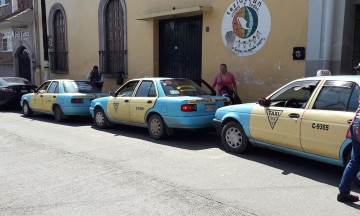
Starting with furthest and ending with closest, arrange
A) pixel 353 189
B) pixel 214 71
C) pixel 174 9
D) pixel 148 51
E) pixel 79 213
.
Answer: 1. pixel 148 51
2. pixel 174 9
3. pixel 214 71
4. pixel 353 189
5. pixel 79 213

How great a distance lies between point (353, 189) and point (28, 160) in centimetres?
513

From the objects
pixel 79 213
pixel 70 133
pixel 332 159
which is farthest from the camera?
pixel 70 133

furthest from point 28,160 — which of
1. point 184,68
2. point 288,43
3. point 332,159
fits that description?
point 184,68

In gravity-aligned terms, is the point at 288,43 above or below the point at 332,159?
above

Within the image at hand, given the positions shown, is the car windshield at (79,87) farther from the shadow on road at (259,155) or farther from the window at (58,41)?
the window at (58,41)

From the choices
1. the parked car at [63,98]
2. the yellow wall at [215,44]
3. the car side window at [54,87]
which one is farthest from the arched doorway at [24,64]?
the car side window at [54,87]

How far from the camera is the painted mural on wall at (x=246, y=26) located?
10.3 meters

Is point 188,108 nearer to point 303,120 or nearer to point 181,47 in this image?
point 303,120

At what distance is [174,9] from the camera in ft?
41.6

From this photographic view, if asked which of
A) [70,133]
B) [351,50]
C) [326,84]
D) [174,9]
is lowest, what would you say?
[70,133]

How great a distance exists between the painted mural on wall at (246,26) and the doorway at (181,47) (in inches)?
60.5

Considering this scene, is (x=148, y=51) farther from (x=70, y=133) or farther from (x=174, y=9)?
(x=70, y=133)

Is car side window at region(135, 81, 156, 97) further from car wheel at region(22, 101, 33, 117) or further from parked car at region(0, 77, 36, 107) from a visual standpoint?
parked car at region(0, 77, 36, 107)

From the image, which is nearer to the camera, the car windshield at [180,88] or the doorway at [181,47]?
the car windshield at [180,88]
